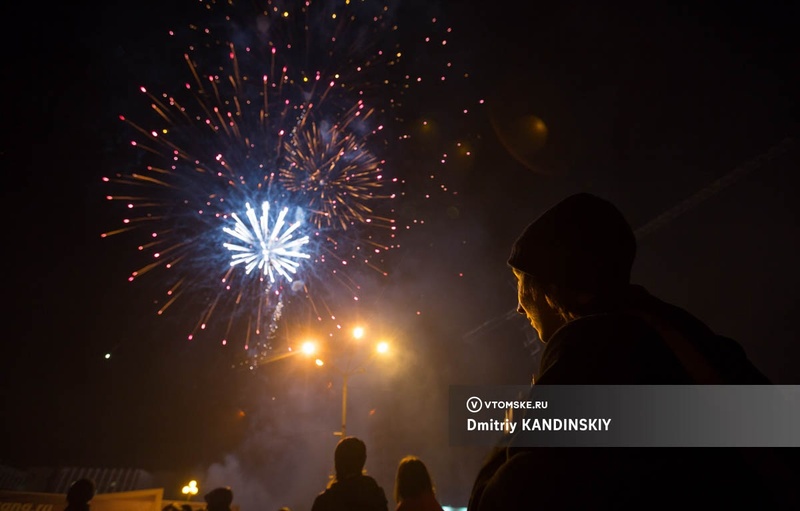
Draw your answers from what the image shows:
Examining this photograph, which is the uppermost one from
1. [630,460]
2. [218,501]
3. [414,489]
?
[414,489]

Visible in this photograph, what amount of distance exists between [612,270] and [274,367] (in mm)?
47458

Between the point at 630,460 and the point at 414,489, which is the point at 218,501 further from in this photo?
the point at 630,460

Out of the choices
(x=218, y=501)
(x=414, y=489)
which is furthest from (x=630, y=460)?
(x=218, y=501)

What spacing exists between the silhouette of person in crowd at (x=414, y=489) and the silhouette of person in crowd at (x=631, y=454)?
3.99m

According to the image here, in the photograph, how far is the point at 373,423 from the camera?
3416 cm

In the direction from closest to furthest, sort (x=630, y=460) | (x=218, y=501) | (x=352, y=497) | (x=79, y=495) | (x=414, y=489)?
(x=630, y=460) < (x=352, y=497) < (x=414, y=489) < (x=79, y=495) < (x=218, y=501)

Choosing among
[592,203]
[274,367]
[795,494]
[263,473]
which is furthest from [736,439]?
[274,367]

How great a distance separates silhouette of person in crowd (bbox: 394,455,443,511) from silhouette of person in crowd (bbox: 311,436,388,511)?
0.45 m

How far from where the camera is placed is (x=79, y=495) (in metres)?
6.03

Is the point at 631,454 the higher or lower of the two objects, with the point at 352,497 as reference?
lower

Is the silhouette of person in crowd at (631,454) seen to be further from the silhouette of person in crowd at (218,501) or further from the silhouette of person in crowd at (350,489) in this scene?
the silhouette of person in crowd at (218,501)

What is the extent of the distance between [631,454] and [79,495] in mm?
7567

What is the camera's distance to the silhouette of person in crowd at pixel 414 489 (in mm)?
4789

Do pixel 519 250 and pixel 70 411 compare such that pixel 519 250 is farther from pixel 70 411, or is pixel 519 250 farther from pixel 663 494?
pixel 70 411
